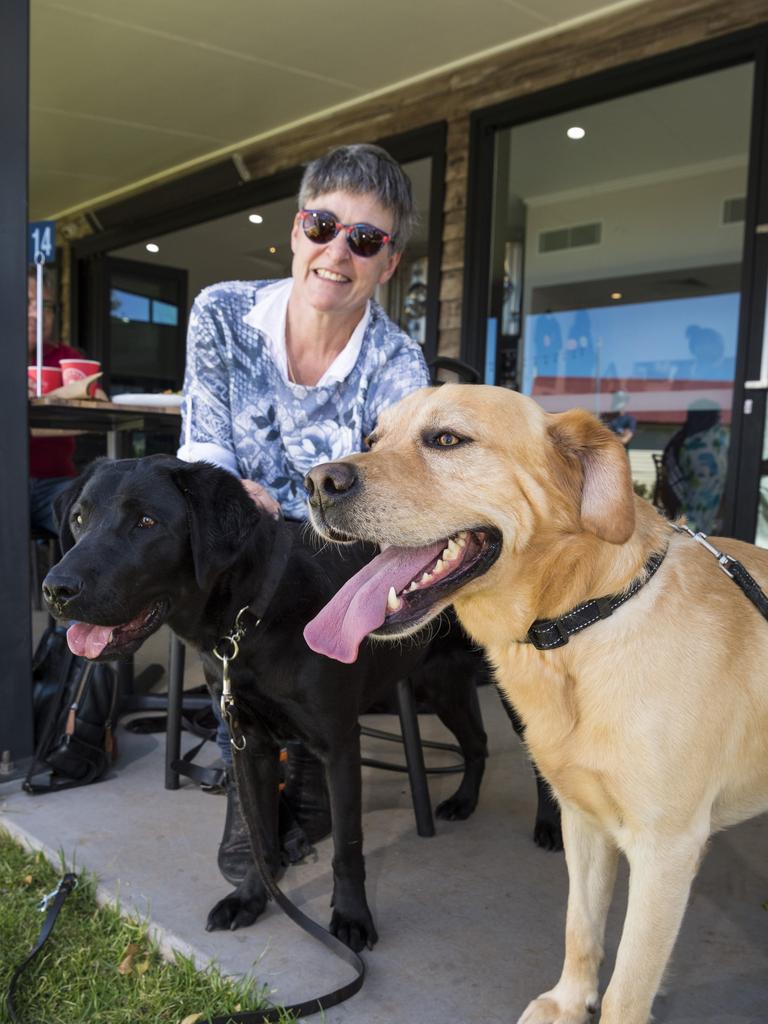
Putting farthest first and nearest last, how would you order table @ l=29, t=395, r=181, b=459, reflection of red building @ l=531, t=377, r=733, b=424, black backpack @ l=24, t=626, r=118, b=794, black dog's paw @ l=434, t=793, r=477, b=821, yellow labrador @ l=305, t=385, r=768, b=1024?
reflection of red building @ l=531, t=377, r=733, b=424 → table @ l=29, t=395, r=181, b=459 → black backpack @ l=24, t=626, r=118, b=794 → black dog's paw @ l=434, t=793, r=477, b=821 → yellow labrador @ l=305, t=385, r=768, b=1024

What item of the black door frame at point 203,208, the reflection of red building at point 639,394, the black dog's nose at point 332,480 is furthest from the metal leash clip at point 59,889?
the reflection of red building at point 639,394

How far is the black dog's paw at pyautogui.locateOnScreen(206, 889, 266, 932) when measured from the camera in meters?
2.04

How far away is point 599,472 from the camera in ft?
5.10

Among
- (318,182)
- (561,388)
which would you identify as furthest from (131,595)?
(561,388)

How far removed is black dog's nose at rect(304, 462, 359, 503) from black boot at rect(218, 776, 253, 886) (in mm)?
1132

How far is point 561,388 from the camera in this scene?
30.1ft

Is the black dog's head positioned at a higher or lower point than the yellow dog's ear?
lower

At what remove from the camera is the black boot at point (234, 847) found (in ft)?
7.50

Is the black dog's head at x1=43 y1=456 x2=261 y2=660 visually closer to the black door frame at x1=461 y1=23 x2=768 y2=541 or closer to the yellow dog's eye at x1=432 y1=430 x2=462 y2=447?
the yellow dog's eye at x1=432 y1=430 x2=462 y2=447

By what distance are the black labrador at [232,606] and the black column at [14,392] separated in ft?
2.44

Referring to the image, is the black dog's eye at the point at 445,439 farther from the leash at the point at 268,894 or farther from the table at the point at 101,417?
the table at the point at 101,417

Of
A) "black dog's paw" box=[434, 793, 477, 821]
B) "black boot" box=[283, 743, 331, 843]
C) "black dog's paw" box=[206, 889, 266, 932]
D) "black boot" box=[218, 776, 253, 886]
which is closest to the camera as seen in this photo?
"black dog's paw" box=[206, 889, 266, 932]

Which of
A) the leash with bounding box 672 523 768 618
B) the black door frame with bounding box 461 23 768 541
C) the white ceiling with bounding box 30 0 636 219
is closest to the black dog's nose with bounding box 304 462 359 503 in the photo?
the leash with bounding box 672 523 768 618

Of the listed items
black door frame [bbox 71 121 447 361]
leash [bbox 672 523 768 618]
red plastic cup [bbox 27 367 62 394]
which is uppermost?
black door frame [bbox 71 121 447 361]
